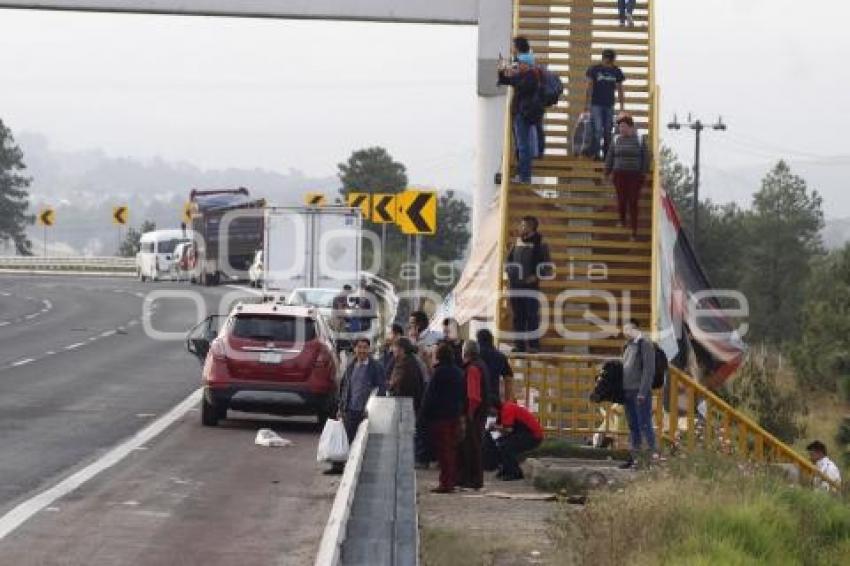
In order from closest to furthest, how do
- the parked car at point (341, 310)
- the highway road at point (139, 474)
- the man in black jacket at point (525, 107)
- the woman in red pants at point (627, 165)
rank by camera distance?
the highway road at point (139, 474), the woman in red pants at point (627, 165), the man in black jacket at point (525, 107), the parked car at point (341, 310)

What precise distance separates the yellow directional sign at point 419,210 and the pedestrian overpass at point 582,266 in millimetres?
1609

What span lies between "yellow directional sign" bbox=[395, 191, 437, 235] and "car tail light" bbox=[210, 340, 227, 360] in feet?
34.6

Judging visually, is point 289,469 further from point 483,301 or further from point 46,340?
point 46,340

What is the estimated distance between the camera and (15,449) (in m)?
22.5

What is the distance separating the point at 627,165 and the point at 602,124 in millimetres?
2149

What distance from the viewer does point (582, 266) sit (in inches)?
1023

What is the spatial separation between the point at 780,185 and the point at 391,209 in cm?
10677

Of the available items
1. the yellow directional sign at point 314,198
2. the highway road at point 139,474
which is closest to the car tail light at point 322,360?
the highway road at point 139,474

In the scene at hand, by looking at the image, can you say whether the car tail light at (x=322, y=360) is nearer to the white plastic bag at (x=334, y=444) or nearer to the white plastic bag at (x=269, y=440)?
the white plastic bag at (x=269, y=440)

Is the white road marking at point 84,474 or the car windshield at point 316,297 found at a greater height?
the car windshield at point 316,297

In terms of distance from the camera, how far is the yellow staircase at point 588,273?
22.3 m

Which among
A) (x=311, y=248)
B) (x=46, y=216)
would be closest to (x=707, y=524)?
(x=311, y=248)

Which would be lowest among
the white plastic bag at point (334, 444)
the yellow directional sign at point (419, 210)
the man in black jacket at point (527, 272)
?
the white plastic bag at point (334, 444)

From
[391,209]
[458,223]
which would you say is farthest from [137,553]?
[458,223]
